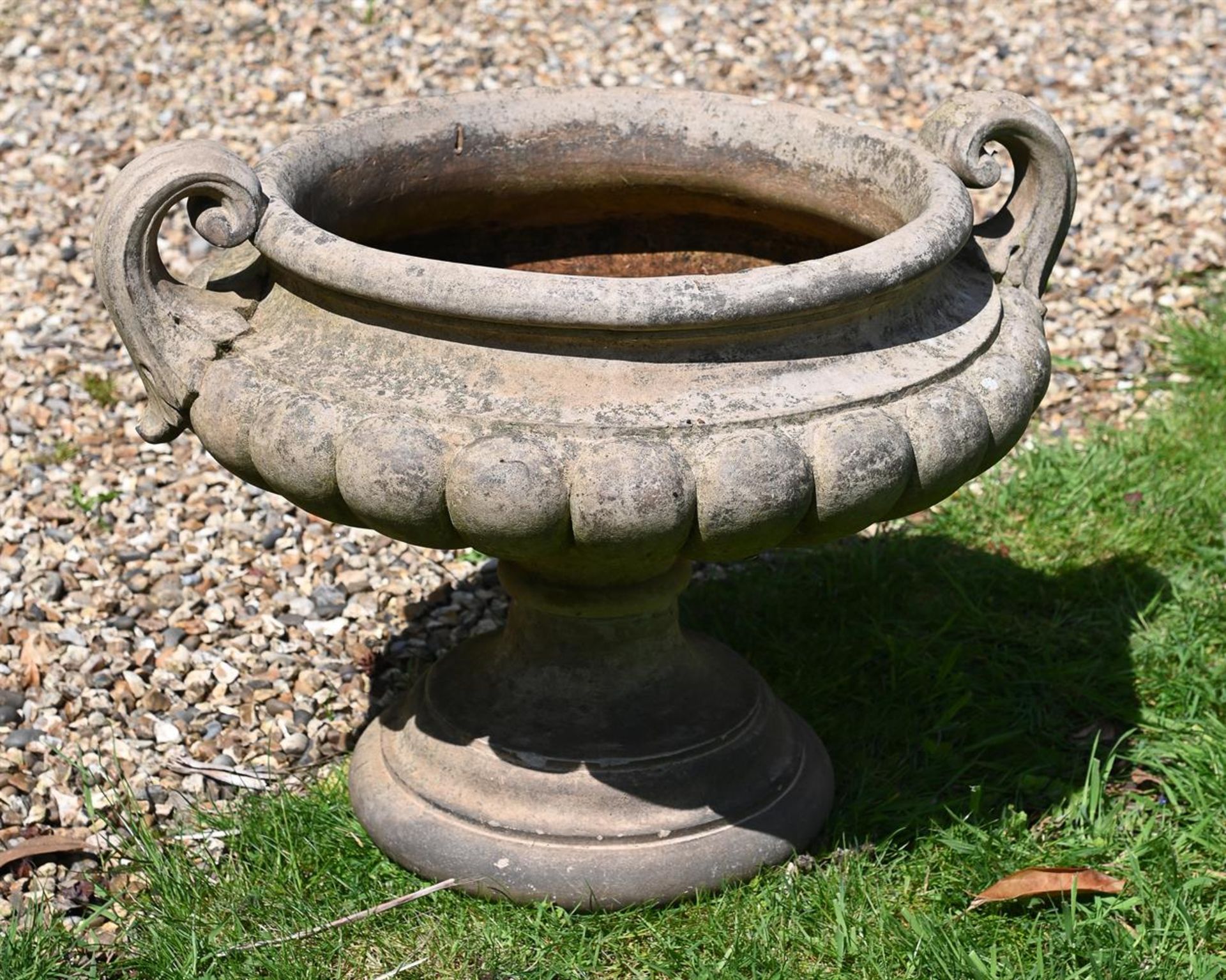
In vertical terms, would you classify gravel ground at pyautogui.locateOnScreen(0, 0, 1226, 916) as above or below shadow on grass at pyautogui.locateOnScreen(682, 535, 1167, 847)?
above

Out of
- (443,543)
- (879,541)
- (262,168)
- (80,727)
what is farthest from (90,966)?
(879,541)

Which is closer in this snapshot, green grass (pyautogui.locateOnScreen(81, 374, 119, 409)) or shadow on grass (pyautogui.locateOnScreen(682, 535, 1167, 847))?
shadow on grass (pyautogui.locateOnScreen(682, 535, 1167, 847))

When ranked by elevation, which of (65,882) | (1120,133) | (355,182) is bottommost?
(65,882)

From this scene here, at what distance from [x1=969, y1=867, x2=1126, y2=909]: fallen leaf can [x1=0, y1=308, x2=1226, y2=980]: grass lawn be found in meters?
0.03

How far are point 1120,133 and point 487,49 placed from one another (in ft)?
7.42

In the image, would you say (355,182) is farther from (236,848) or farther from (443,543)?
(236,848)

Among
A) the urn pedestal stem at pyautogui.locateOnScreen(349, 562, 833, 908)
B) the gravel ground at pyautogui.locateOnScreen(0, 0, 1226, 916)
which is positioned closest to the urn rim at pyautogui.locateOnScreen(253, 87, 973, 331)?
the urn pedestal stem at pyautogui.locateOnScreen(349, 562, 833, 908)

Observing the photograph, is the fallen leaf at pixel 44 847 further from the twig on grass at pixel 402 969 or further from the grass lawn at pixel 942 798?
the twig on grass at pixel 402 969

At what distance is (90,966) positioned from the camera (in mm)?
2559

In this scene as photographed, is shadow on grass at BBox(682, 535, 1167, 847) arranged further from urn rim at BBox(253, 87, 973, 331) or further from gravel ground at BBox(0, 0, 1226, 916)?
urn rim at BBox(253, 87, 973, 331)

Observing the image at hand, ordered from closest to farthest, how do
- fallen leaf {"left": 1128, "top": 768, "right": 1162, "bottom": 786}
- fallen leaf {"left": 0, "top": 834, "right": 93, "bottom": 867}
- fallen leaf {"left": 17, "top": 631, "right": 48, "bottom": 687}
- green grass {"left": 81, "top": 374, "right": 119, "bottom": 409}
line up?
fallen leaf {"left": 0, "top": 834, "right": 93, "bottom": 867}, fallen leaf {"left": 1128, "top": 768, "right": 1162, "bottom": 786}, fallen leaf {"left": 17, "top": 631, "right": 48, "bottom": 687}, green grass {"left": 81, "top": 374, "right": 119, "bottom": 409}

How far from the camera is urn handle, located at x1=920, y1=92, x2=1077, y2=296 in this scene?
2.71 metres

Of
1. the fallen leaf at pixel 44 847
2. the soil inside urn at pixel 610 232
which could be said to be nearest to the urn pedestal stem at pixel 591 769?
the fallen leaf at pixel 44 847

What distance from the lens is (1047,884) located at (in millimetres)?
2664
